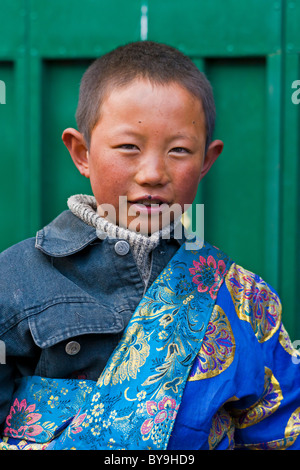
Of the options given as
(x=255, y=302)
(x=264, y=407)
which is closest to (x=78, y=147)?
(x=255, y=302)

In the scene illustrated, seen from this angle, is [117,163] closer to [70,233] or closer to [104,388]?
[70,233]

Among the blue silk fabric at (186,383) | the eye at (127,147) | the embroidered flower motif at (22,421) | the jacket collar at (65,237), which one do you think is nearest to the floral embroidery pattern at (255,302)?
the blue silk fabric at (186,383)

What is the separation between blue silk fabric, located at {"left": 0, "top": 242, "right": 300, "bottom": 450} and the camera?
1.35m

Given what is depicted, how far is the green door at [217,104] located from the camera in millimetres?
2271

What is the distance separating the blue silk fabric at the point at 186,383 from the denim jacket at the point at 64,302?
0.10 ft

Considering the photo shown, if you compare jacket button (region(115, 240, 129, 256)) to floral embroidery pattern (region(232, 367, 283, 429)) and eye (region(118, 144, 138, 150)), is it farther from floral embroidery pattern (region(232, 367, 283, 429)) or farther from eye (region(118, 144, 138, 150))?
floral embroidery pattern (region(232, 367, 283, 429))

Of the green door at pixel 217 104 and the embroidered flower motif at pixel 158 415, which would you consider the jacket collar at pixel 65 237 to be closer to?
the embroidered flower motif at pixel 158 415

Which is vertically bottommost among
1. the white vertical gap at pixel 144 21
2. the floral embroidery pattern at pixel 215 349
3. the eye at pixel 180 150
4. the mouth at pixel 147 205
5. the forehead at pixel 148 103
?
the floral embroidery pattern at pixel 215 349

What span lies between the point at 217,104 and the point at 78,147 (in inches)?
34.1

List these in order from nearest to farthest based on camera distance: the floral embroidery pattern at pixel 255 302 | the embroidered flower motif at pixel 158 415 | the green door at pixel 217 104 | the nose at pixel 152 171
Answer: the embroidered flower motif at pixel 158 415 < the nose at pixel 152 171 < the floral embroidery pattern at pixel 255 302 < the green door at pixel 217 104

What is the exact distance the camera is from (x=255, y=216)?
235cm

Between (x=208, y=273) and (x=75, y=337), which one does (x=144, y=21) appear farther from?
(x=75, y=337)

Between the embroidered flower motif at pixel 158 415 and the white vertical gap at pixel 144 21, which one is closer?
the embroidered flower motif at pixel 158 415
